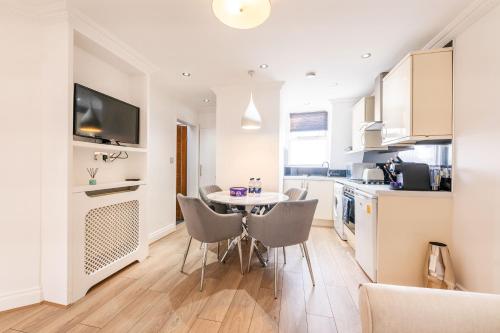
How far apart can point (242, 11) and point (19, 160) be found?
2.00 metres

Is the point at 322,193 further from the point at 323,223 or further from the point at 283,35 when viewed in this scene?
the point at 283,35

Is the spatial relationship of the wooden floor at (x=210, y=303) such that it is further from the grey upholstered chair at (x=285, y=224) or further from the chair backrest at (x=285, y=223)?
the chair backrest at (x=285, y=223)

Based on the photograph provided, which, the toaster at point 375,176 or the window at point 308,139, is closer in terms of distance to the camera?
the toaster at point 375,176

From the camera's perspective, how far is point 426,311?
629 millimetres

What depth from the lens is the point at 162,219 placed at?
11.4 feet

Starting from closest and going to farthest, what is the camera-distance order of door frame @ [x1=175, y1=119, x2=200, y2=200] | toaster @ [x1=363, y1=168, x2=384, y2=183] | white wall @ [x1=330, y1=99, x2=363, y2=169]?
toaster @ [x1=363, y1=168, x2=384, y2=183], white wall @ [x1=330, y1=99, x2=363, y2=169], door frame @ [x1=175, y1=119, x2=200, y2=200]

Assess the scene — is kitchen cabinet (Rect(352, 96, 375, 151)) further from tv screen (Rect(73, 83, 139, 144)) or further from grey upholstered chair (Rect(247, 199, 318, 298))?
tv screen (Rect(73, 83, 139, 144))

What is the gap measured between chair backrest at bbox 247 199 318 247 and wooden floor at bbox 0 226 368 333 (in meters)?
0.47

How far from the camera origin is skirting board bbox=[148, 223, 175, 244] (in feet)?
10.4

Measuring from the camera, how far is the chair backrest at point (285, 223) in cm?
184

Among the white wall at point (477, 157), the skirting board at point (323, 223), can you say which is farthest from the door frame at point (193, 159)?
the white wall at point (477, 157)

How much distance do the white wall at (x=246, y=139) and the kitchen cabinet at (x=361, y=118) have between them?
4.11ft

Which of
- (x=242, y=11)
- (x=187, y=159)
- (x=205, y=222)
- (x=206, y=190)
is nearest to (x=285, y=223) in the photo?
(x=205, y=222)

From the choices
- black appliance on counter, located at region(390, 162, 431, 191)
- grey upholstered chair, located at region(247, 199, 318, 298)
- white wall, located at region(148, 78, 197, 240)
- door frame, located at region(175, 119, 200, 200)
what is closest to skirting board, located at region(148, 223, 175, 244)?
white wall, located at region(148, 78, 197, 240)
